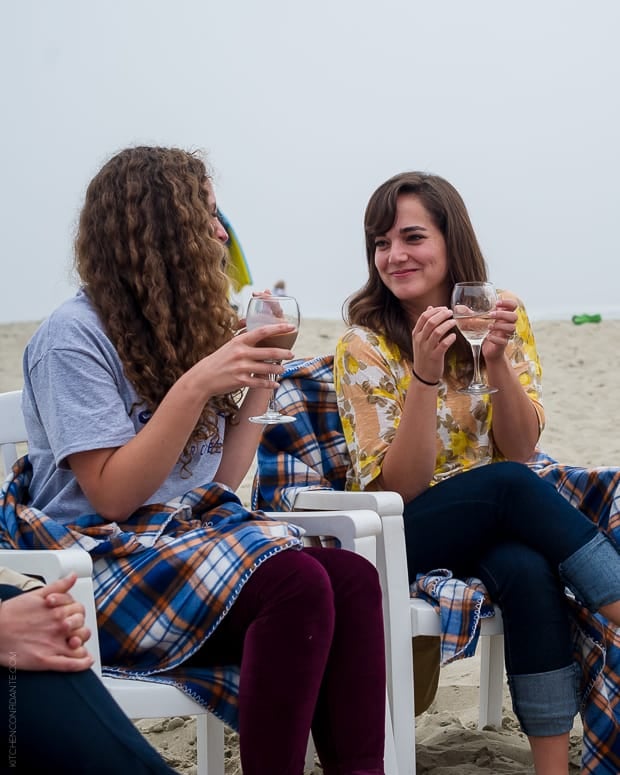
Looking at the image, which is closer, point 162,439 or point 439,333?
point 162,439

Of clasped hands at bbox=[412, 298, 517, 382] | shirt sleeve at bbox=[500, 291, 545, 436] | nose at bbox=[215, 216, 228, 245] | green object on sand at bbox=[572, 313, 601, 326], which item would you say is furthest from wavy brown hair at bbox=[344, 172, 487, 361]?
green object on sand at bbox=[572, 313, 601, 326]

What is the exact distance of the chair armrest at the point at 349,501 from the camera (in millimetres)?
2166

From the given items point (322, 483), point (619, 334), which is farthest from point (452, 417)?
point (619, 334)

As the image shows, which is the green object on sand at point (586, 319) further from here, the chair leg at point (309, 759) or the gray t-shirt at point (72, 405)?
the gray t-shirt at point (72, 405)

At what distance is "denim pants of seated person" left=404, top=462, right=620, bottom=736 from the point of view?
2090mm

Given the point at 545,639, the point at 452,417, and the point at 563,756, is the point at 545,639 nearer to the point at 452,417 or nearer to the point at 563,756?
the point at 563,756

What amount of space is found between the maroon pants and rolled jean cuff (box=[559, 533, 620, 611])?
515 mm

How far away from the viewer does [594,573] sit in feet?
6.86

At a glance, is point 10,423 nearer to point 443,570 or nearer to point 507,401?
point 443,570

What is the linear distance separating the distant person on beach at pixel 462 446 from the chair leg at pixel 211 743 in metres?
0.56

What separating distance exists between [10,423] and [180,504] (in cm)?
67

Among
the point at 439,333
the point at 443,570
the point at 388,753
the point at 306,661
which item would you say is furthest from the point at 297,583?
the point at 439,333

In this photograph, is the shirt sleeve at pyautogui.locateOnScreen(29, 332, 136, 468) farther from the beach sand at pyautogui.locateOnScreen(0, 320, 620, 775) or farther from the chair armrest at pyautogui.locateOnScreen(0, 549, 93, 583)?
the beach sand at pyautogui.locateOnScreen(0, 320, 620, 775)

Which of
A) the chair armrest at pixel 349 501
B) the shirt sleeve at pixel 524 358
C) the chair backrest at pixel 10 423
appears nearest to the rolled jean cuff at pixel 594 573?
the chair armrest at pixel 349 501
